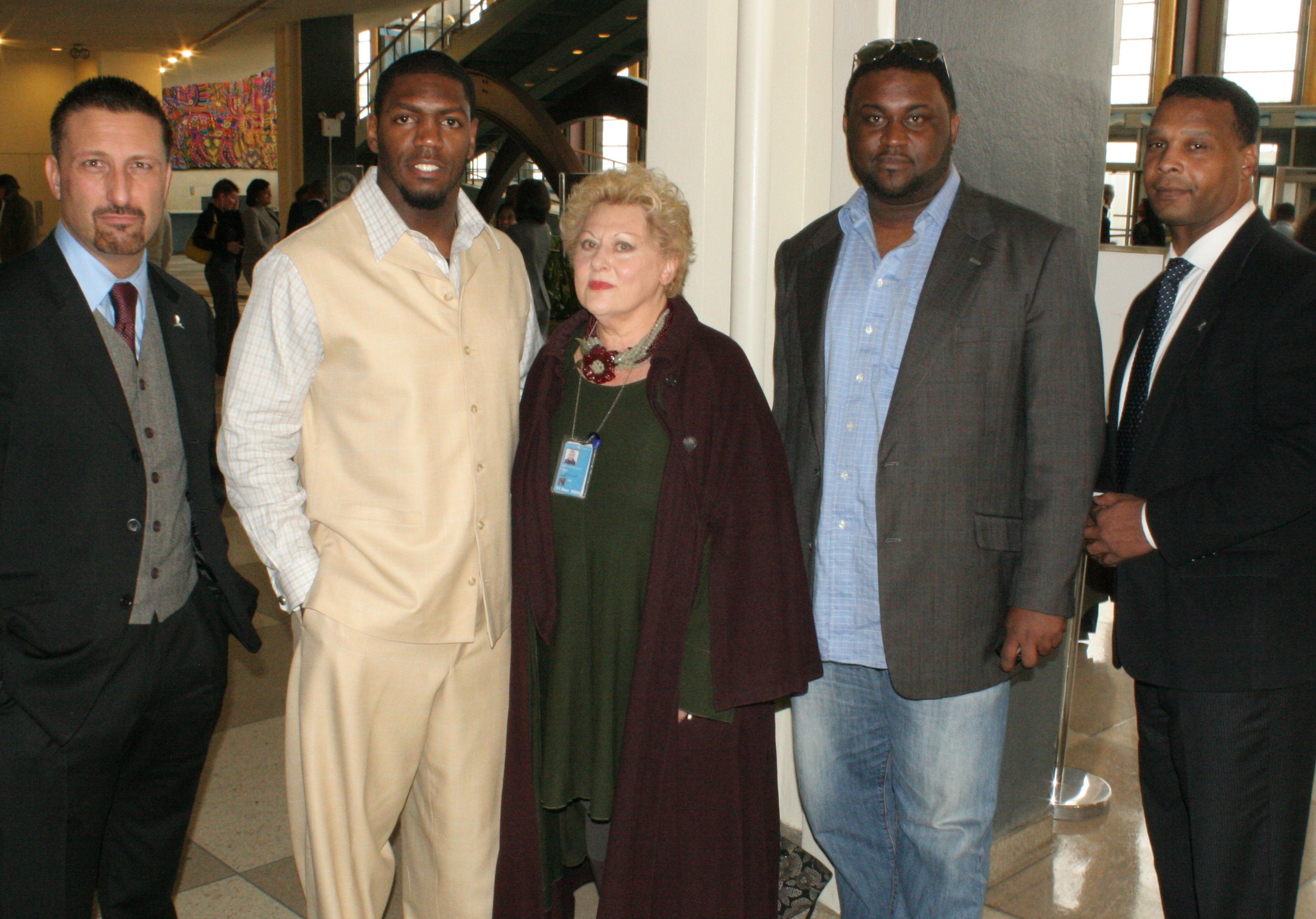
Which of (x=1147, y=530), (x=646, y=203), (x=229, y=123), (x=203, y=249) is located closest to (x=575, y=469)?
(x=646, y=203)

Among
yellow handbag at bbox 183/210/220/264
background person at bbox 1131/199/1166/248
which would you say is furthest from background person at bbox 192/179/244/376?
background person at bbox 1131/199/1166/248

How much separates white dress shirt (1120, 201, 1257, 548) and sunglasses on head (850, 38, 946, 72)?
626 mm

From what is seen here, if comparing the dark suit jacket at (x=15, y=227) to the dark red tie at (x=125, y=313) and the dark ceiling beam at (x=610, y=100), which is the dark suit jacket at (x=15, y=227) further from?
the dark red tie at (x=125, y=313)

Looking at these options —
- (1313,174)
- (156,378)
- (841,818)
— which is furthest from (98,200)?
(1313,174)

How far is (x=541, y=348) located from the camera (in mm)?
2502

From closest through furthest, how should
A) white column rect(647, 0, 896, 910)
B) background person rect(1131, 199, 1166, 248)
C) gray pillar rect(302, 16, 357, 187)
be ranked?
white column rect(647, 0, 896, 910) < background person rect(1131, 199, 1166, 248) < gray pillar rect(302, 16, 357, 187)

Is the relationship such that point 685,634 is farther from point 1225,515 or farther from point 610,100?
point 610,100

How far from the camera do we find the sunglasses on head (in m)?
2.11

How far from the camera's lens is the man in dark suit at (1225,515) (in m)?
2.00

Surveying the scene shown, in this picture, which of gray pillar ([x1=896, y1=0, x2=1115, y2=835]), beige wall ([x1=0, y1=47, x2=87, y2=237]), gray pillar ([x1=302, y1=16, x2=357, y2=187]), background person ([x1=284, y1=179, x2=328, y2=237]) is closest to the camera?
gray pillar ([x1=896, y1=0, x2=1115, y2=835])

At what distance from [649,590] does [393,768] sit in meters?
0.65

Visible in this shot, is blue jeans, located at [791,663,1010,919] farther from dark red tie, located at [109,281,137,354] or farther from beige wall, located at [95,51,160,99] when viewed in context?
beige wall, located at [95,51,160,99]

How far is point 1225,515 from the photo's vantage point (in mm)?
2010

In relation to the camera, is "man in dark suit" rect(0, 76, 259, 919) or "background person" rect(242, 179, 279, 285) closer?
"man in dark suit" rect(0, 76, 259, 919)
